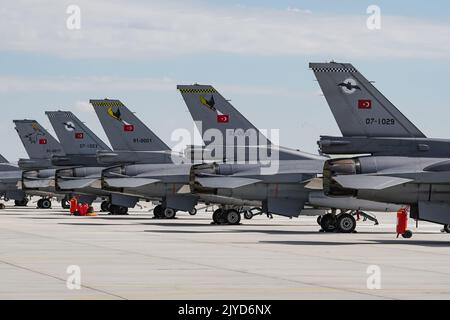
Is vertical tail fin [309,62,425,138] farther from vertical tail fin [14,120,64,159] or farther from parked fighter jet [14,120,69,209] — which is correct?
vertical tail fin [14,120,64,159]

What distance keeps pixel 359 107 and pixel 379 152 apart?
1.47 meters

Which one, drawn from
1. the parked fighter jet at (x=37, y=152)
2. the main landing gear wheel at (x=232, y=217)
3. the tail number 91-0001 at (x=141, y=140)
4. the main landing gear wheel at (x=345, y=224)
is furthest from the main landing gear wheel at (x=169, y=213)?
the parked fighter jet at (x=37, y=152)

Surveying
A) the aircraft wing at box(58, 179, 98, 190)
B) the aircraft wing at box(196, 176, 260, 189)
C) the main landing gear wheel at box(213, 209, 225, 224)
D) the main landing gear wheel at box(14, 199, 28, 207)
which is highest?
the aircraft wing at box(196, 176, 260, 189)

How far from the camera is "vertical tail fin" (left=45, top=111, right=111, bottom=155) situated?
59081 mm

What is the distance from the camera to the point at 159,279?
1806cm

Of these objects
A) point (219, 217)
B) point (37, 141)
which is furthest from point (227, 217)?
point (37, 141)

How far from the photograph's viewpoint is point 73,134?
5969 centimetres

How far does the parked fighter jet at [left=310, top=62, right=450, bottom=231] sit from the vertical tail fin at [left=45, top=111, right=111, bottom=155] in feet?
98.3

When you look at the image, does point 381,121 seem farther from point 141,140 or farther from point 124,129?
point 124,129

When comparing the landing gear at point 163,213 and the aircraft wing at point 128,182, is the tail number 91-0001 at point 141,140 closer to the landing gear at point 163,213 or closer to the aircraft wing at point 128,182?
the landing gear at point 163,213

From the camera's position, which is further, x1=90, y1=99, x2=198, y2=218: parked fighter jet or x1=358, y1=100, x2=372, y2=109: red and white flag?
x1=90, y1=99, x2=198, y2=218: parked fighter jet

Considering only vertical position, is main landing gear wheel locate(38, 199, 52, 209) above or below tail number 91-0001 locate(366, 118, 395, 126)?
below

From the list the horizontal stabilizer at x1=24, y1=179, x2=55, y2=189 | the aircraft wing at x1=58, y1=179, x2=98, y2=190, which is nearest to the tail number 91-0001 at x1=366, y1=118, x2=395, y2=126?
the aircraft wing at x1=58, y1=179, x2=98, y2=190
